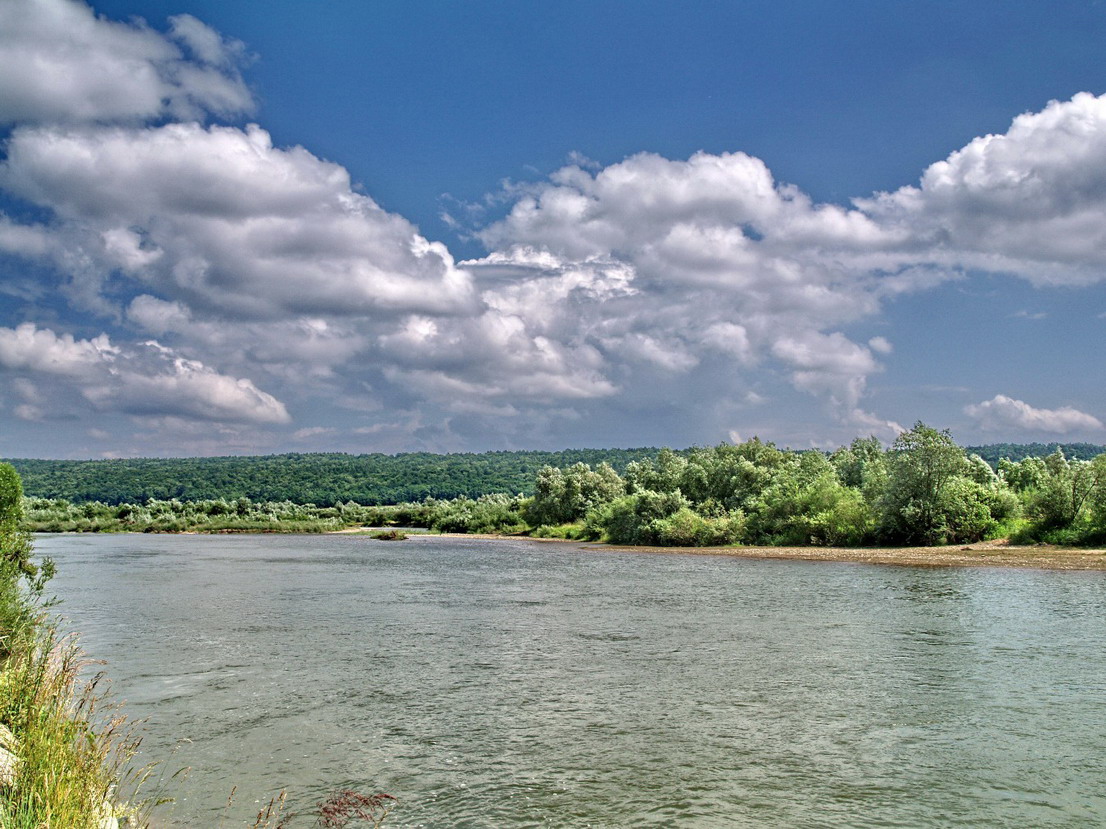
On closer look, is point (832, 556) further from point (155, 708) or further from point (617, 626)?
point (155, 708)

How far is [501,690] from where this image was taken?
20.5 meters

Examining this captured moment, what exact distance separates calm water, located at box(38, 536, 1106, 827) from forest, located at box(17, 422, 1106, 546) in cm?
2400

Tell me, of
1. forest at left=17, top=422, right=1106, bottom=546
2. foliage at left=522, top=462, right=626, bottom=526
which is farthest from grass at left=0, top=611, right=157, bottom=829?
foliage at left=522, top=462, right=626, bottom=526

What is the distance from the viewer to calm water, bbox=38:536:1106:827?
1316 centimetres

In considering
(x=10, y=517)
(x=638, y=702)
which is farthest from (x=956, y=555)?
(x=10, y=517)

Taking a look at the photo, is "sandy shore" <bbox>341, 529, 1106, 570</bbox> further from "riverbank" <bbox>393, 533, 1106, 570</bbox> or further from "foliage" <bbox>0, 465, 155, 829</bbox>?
"foliage" <bbox>0, 465, 155, 829</bbox>

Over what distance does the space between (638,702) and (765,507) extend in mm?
65372

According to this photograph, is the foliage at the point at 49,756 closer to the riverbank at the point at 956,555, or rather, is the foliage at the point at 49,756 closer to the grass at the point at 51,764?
the grass at the point at 51,764

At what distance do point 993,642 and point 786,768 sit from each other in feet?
49.2

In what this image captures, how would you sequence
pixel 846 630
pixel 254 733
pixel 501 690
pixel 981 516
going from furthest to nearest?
pixel 981 516, pixel 846 630, pixel 501 690, pixel 254 733

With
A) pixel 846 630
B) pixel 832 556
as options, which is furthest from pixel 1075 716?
pixel 832 556

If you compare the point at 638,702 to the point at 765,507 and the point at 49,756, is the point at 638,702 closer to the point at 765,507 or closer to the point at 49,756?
the point at 49,756

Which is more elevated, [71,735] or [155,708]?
[71,735]

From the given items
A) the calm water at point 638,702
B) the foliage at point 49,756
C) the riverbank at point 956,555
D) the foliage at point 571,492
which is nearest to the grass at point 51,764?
the foliage at point 49,756
